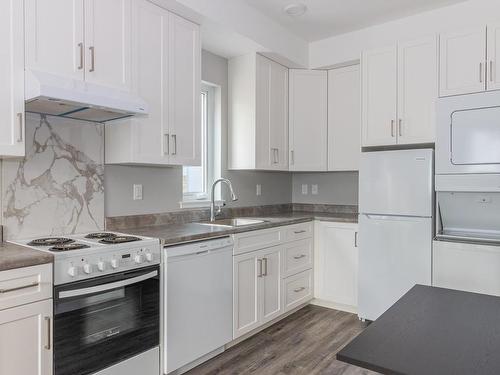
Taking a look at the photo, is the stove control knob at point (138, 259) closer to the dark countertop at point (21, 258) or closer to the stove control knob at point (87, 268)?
the stove control knob at point (87, 268)

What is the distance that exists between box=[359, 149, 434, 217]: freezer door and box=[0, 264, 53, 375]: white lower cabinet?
8.15 ft

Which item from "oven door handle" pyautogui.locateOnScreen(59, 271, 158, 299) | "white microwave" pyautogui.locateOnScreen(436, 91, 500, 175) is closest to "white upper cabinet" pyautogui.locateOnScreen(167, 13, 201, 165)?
"oven door handle" pyautogui.locateOnScreen(59, 271, 158, 299)

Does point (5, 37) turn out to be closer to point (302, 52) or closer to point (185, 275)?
point (185, 275)

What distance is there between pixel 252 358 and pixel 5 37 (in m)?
2.44

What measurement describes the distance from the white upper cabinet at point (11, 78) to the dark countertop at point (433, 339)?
1.78 meters

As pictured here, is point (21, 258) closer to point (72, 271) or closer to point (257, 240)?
point (72, 271)

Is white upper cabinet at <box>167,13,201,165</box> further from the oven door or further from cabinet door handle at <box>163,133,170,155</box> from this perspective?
the oven door

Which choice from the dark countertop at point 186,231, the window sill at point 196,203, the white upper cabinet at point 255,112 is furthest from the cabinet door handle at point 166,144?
the white upper cabinet at point 255,112

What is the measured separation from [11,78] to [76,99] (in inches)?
12.2

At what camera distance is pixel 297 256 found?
3430 millimetres

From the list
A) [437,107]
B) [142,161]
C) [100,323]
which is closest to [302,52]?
[437,107]

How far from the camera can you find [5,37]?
1772mm

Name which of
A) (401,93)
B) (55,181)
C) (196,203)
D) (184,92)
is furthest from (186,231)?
(401,93)

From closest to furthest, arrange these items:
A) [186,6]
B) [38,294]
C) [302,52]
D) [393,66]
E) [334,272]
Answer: [38,294] < [186,6] < [393,66] < [334,272] < [302,52]
